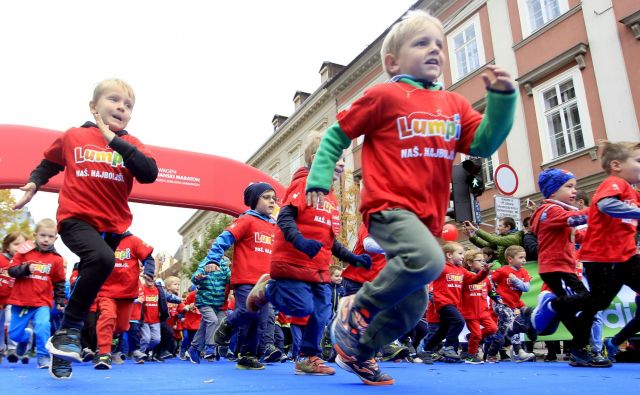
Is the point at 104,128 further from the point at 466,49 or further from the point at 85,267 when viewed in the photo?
the point at 466,49

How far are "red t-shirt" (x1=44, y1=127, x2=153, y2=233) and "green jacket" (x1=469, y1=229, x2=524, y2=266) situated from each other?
19.1 ft

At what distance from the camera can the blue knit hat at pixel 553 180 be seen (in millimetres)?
4947

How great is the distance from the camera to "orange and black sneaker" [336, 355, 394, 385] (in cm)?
289

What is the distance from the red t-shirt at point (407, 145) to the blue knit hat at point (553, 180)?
255 cm

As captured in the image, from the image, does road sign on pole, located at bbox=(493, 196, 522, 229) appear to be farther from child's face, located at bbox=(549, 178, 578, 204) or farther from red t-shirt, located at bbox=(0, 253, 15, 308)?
red t-shirt, located at bbox=(0, 253, 15, 308)

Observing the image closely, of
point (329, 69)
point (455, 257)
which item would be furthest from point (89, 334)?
point (329, 69)

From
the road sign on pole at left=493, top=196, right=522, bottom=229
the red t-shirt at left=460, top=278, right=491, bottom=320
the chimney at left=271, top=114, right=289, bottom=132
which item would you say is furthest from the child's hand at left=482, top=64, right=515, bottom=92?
the chimney at left=271, top=114, right=289, bottom=132

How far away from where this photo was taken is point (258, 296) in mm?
4648

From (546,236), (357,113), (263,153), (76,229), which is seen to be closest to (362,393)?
(357,113)

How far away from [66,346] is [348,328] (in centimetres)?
160

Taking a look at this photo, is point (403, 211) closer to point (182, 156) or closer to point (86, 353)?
point (86, 353)

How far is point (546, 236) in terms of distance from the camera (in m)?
4.93

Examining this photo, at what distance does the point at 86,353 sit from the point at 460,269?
482 centimetres

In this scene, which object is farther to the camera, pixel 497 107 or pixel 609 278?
pixel 609 278
